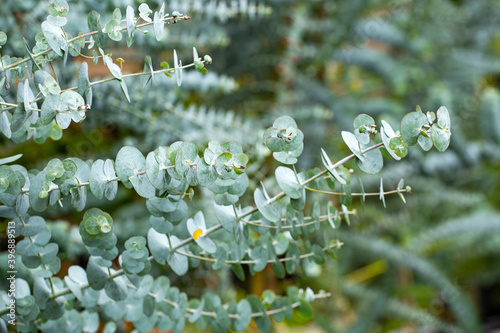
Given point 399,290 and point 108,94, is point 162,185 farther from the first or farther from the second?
point 399,290

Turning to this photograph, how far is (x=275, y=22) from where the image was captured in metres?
0.79

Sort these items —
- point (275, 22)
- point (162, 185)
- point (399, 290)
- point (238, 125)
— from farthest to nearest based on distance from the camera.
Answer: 1. point (399, 290)
2. point (275, 22)
3. point (238, 125)
4. point (162, 185)

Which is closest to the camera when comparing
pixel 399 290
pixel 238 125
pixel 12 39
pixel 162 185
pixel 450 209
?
pixel 162 185

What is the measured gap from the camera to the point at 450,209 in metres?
1.09

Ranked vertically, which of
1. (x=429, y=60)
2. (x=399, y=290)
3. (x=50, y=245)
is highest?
(x=50, y=245)

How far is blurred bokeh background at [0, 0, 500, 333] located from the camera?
1.68 ft

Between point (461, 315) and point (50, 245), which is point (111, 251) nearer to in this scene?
point (50, 245)

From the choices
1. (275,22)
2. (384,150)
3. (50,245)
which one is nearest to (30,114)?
(50,245)

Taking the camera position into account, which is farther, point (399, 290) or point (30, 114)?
point (399, 290)

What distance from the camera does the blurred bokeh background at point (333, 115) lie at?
1.68ft

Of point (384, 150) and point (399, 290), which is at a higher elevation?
point (384, 150)

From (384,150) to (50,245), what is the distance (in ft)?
0.65

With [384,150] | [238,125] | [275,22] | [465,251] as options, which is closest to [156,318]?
[384,150]

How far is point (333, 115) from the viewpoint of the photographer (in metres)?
0.84
